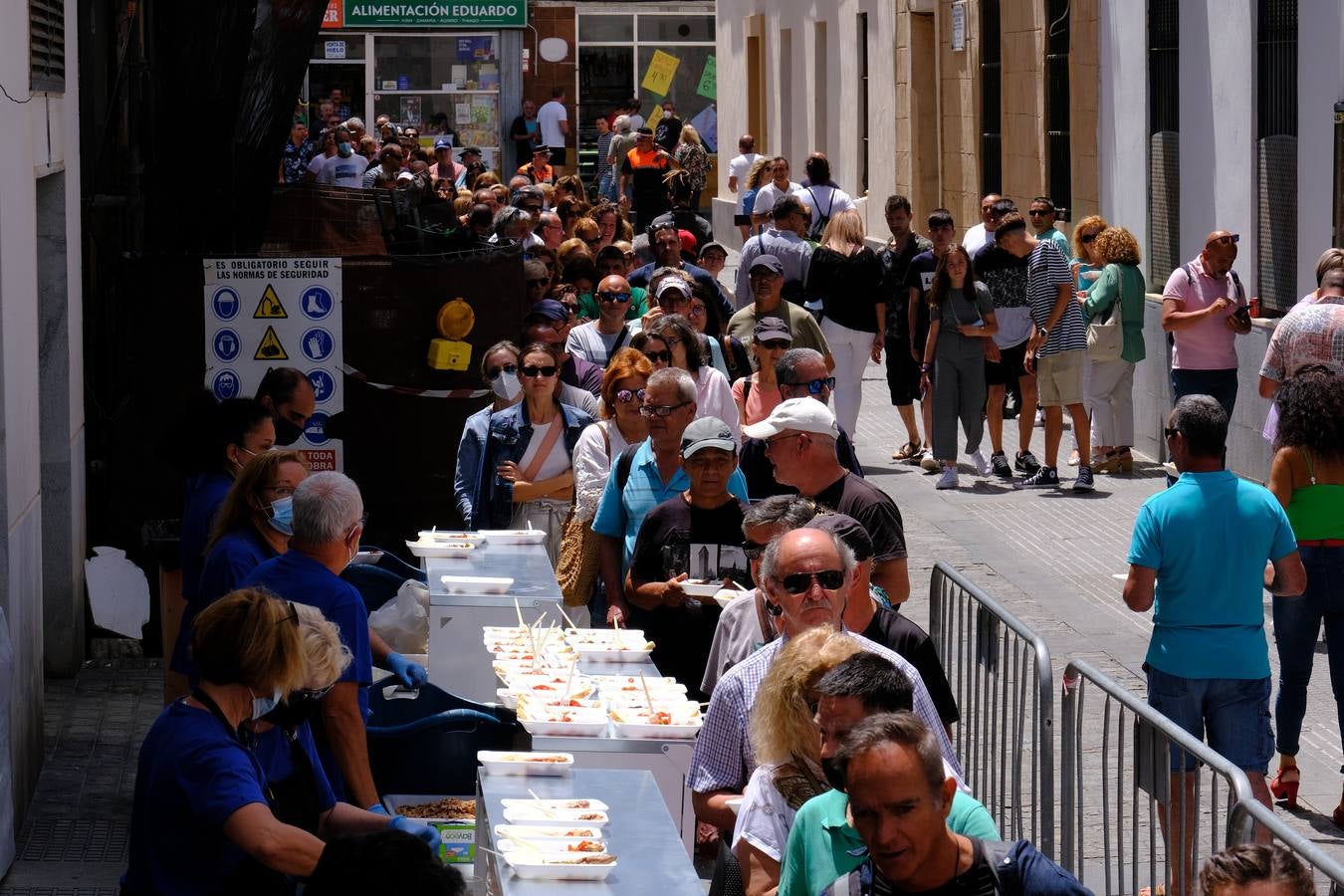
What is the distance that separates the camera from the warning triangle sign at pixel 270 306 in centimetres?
1102

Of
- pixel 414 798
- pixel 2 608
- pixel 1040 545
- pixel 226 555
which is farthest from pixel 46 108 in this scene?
pixel 1040 545

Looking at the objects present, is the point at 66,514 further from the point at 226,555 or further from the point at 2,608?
the point at 226,555

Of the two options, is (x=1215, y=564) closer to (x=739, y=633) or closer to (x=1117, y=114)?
(x=739, y=633)

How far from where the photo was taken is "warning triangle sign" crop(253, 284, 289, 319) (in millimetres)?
11023

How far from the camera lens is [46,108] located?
9.20 m

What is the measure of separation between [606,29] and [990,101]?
21310 millimetres


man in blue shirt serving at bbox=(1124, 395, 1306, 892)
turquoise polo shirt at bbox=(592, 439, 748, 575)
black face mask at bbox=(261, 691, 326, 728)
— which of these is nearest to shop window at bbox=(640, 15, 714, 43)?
turquoise polo shirt at bbox=(592, 439, 748, 575)

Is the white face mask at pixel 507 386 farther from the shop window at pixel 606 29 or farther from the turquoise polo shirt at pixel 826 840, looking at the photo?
the shop window at pixel 606 29

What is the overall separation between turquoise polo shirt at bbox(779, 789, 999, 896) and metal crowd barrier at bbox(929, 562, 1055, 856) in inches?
75.5

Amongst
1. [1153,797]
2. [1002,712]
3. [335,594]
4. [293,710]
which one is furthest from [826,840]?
[1002,712]

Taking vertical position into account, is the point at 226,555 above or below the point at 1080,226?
below

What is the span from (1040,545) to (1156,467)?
121 inches

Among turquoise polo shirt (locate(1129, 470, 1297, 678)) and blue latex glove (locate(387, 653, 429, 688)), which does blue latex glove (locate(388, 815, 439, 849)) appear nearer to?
blue latex glove (locate(387, 653, 429, 688))

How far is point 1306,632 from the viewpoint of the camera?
803cm
